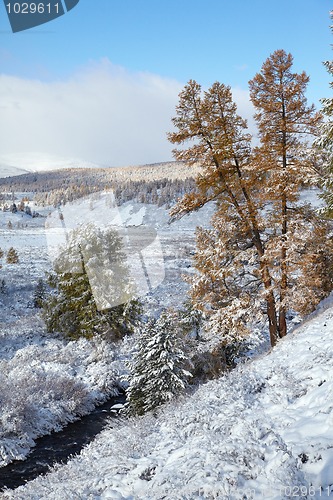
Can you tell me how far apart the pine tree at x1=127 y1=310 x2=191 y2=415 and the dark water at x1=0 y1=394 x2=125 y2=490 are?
64.6 inches

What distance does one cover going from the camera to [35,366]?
2045 cm

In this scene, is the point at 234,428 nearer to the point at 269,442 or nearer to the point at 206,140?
the point at 269,442

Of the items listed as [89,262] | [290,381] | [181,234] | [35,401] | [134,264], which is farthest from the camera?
[181,234]

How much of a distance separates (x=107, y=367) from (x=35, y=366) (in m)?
4.14

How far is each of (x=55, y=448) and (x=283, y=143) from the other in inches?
582

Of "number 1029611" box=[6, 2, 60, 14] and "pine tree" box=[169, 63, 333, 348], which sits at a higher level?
"number 1029611" box=[6, 2, 60, 14]

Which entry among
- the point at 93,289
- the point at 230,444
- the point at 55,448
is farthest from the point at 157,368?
the point at 93,289

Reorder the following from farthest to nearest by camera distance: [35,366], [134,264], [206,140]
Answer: [134,264], [35,366], [206,140]

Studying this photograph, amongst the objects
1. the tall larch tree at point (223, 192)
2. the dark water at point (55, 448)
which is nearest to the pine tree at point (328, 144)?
the tall larch tree at point (223, 192)

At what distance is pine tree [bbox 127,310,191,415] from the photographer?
501 inches

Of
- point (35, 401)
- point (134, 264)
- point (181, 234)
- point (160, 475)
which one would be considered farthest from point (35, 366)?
point (181, 234)

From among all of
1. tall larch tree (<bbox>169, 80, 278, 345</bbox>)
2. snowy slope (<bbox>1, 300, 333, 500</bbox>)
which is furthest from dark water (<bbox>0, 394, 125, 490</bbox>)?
tall larch tree (<bbox>169, 80, 278, 345</bbox>)

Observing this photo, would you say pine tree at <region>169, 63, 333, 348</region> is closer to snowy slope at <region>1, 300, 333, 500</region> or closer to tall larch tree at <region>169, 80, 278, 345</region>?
tall larch tree at <region>169, 80, 278, 345</region>

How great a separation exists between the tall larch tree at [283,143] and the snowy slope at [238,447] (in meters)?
3.38
